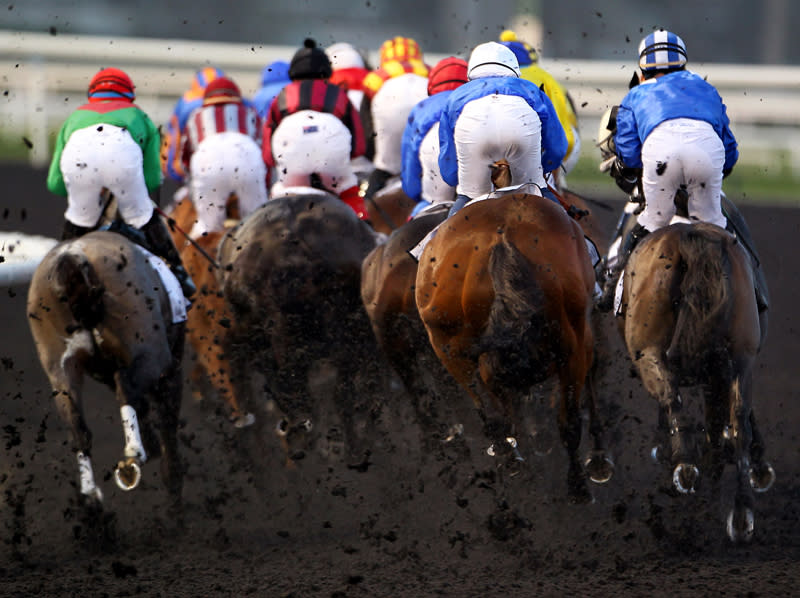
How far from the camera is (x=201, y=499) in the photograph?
638cm

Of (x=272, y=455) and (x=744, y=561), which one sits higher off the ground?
(x=272, y=455)

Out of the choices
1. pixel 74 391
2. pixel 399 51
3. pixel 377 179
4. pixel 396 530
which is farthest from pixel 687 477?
pixel 399 51

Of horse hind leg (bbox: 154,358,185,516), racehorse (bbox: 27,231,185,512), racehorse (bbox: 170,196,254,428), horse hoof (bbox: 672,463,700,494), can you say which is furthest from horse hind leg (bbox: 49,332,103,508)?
horse hoof (bbox: 672,463,700,494)

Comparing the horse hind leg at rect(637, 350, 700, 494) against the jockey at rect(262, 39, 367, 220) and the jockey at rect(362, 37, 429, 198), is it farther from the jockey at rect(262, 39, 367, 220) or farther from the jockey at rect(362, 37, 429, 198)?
the jockey at rect(362, 37, 429, 198)

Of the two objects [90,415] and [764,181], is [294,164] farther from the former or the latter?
[764,181]

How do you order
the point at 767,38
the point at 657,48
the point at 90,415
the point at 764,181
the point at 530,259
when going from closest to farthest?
1. the point at 530,259
2. the point at 657,48
3. the point at 90,415
4. the point at 764,181
5. the point at 767,38

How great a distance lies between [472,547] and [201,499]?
58.3 inches

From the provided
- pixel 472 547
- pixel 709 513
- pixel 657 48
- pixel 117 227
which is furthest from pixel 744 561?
pixel 117 227

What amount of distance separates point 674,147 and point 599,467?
4.66ft

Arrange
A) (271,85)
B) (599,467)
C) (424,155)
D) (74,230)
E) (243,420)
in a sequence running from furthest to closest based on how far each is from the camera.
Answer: (271,85), (243,420), (424,155), (74,230), (599,467)

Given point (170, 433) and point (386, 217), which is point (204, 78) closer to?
point (386, 217)

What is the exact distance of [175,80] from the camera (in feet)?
47.4

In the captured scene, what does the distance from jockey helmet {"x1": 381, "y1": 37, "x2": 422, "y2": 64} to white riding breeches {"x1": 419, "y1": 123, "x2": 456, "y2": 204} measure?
2439 mm

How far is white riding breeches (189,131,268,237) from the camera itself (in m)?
7.73
